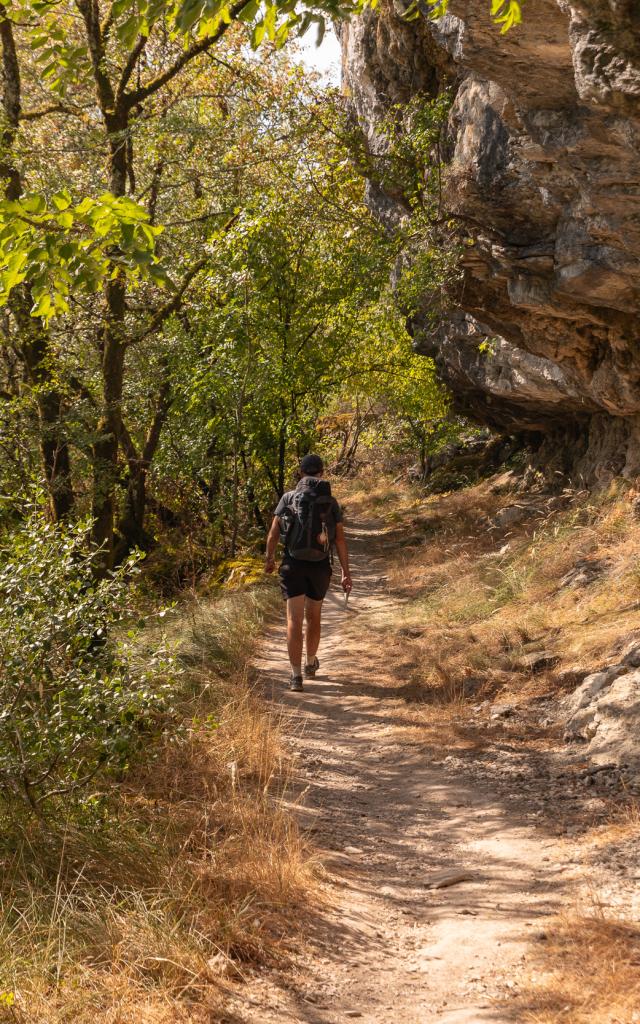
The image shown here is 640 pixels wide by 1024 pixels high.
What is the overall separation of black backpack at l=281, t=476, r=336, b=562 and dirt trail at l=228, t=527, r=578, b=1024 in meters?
1.34

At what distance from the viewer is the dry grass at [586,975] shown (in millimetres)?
2619

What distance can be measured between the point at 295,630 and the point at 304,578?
0.45m

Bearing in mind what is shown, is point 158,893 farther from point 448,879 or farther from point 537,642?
point 537,642

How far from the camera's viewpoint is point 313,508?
22.8 ft

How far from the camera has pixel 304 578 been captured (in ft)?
22.9

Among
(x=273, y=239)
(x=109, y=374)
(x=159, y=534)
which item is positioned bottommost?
(x=159, y=534)

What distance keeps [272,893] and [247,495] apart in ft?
39.3

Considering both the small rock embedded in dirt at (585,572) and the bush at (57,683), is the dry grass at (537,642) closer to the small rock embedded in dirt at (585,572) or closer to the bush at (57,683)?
the small rock embedded in dirt at (585,572)

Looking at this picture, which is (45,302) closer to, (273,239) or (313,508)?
(313,508)

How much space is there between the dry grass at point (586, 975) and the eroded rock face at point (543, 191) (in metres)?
4.83

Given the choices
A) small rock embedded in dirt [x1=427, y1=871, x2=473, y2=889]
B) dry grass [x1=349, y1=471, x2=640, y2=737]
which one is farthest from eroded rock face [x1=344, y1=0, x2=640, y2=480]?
small rock embedded in dirt [x1=427, y1=871, x2=473, y2=889]

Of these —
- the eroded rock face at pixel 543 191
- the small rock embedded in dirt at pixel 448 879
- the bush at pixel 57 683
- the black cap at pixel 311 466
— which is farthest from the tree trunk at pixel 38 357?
the small rock embedded in dirt at pixel 448 879

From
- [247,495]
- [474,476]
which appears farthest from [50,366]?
[474,476]

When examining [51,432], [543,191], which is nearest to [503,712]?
[543,191]
